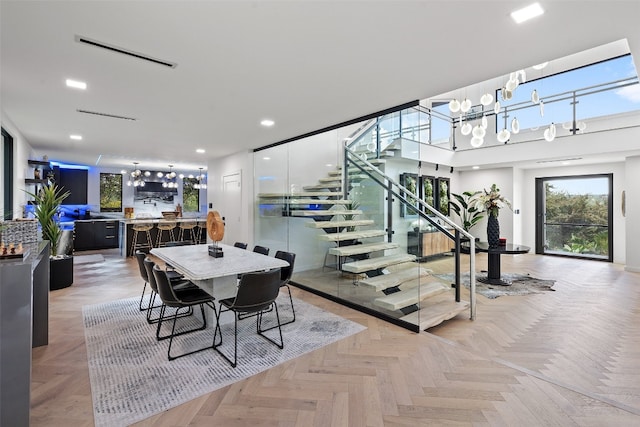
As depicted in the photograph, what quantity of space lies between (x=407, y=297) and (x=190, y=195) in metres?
10.1

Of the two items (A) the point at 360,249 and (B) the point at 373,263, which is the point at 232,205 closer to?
(A) the point at 360,249

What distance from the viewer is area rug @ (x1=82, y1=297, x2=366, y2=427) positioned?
2.24 m

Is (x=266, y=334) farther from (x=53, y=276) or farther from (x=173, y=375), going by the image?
(x=53, y=276)

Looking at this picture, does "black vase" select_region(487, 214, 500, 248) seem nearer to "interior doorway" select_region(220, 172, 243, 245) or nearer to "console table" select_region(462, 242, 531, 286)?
"console table" select_region(462, 242, 531, 286)

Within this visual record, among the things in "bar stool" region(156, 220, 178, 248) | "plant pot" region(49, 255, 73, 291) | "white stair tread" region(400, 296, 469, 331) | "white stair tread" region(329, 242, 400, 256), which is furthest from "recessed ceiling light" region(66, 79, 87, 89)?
"bar stool" region(156, 220, 178, 248)

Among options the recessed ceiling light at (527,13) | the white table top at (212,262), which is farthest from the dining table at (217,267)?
the recessed ceiling light at (527,13)

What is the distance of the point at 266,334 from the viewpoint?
11.1 ft

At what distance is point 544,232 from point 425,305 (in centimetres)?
698

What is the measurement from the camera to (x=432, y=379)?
8.32 feet

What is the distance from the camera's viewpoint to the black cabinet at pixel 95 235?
9.00 meters

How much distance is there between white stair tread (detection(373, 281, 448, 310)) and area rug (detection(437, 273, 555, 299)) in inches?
32.1

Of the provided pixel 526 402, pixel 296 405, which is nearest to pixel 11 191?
pixel 296 405

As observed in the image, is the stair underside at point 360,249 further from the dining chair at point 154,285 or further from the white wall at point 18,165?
the white wall at point 18,165

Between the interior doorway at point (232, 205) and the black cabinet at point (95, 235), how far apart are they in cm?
412
